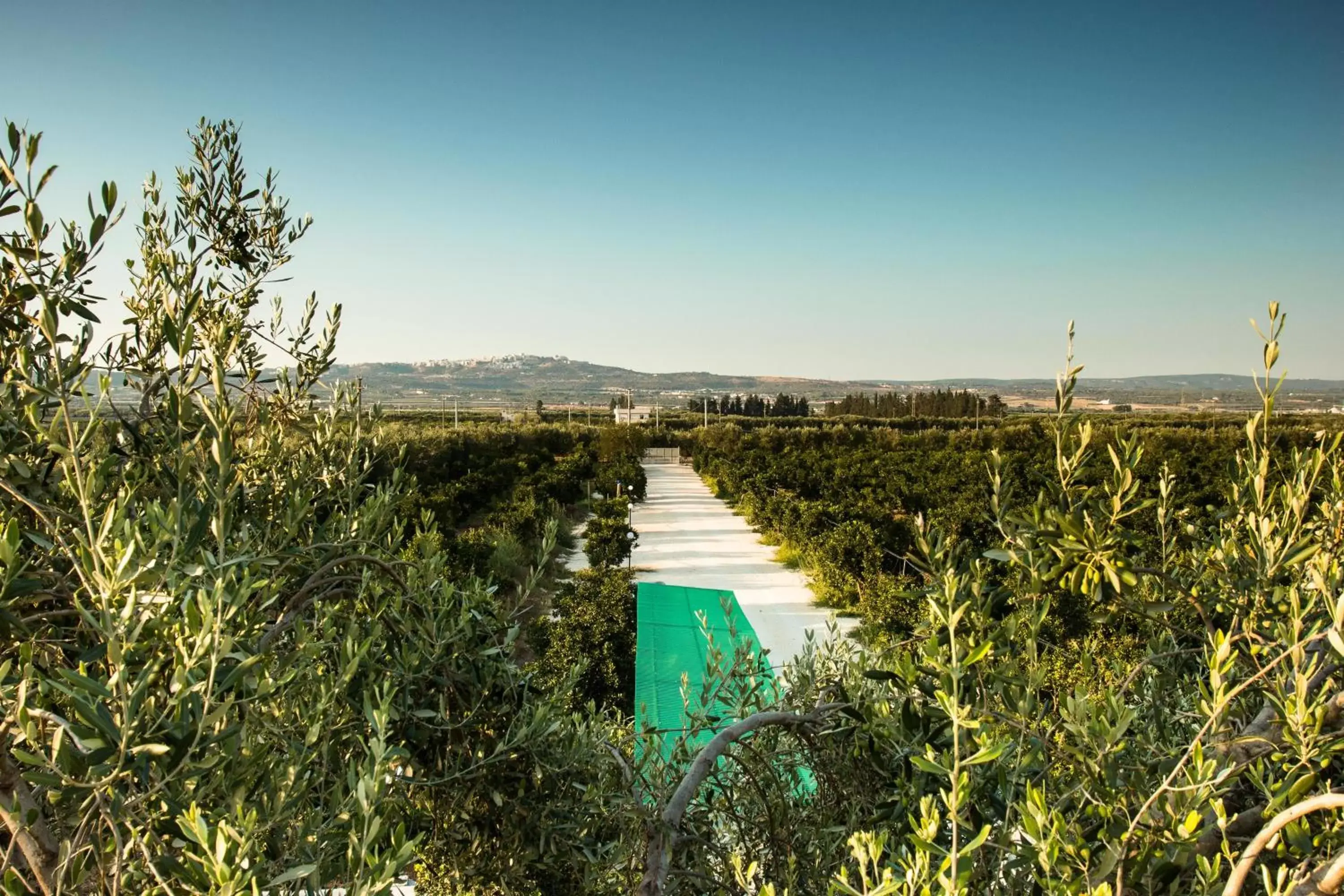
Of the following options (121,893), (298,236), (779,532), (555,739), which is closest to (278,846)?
(121,893)

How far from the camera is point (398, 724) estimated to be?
1801 millimetres

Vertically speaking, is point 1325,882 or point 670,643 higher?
point 1325,882

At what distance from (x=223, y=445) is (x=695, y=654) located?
962 centimetres

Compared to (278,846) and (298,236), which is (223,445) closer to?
(278,846)

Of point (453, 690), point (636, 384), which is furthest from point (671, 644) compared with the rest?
point (636, 384)

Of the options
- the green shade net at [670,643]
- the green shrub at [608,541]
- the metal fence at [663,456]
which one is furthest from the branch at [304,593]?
the metal fence at [663,456]

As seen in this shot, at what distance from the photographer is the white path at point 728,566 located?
12891mm

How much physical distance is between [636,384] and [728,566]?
12172 cm

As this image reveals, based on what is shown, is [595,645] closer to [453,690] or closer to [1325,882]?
[453,690]

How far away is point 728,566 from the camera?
701 inches

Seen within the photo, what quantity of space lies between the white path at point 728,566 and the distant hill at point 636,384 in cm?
4887

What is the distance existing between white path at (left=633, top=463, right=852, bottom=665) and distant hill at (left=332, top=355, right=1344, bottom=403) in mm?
48870

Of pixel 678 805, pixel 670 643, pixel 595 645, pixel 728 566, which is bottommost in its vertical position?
→ pixel 728 566

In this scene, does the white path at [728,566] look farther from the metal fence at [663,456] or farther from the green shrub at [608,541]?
the metal fence at [663,456]
